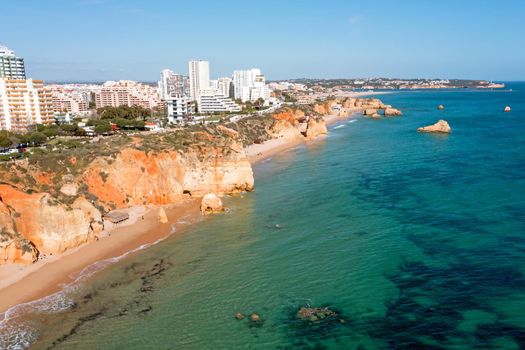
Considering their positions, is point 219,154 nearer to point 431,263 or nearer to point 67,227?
Result: point 67,227

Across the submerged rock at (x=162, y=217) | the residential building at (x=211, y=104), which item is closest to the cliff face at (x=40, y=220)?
the submerged rock at (x=162, y=217)

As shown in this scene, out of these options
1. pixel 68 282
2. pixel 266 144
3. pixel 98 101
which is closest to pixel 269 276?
pixel 68 282

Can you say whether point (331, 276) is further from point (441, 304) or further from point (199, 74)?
point (199, 74)

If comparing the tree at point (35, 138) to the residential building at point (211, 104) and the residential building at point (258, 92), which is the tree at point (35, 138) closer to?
the residential building at point (211, 104)

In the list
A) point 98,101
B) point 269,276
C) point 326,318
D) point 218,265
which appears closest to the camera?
point 326,318

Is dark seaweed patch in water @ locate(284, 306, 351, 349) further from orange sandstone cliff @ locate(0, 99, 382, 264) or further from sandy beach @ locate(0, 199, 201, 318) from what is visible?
orange sandstone cliff @ locate(0, 99, 382, 264)
